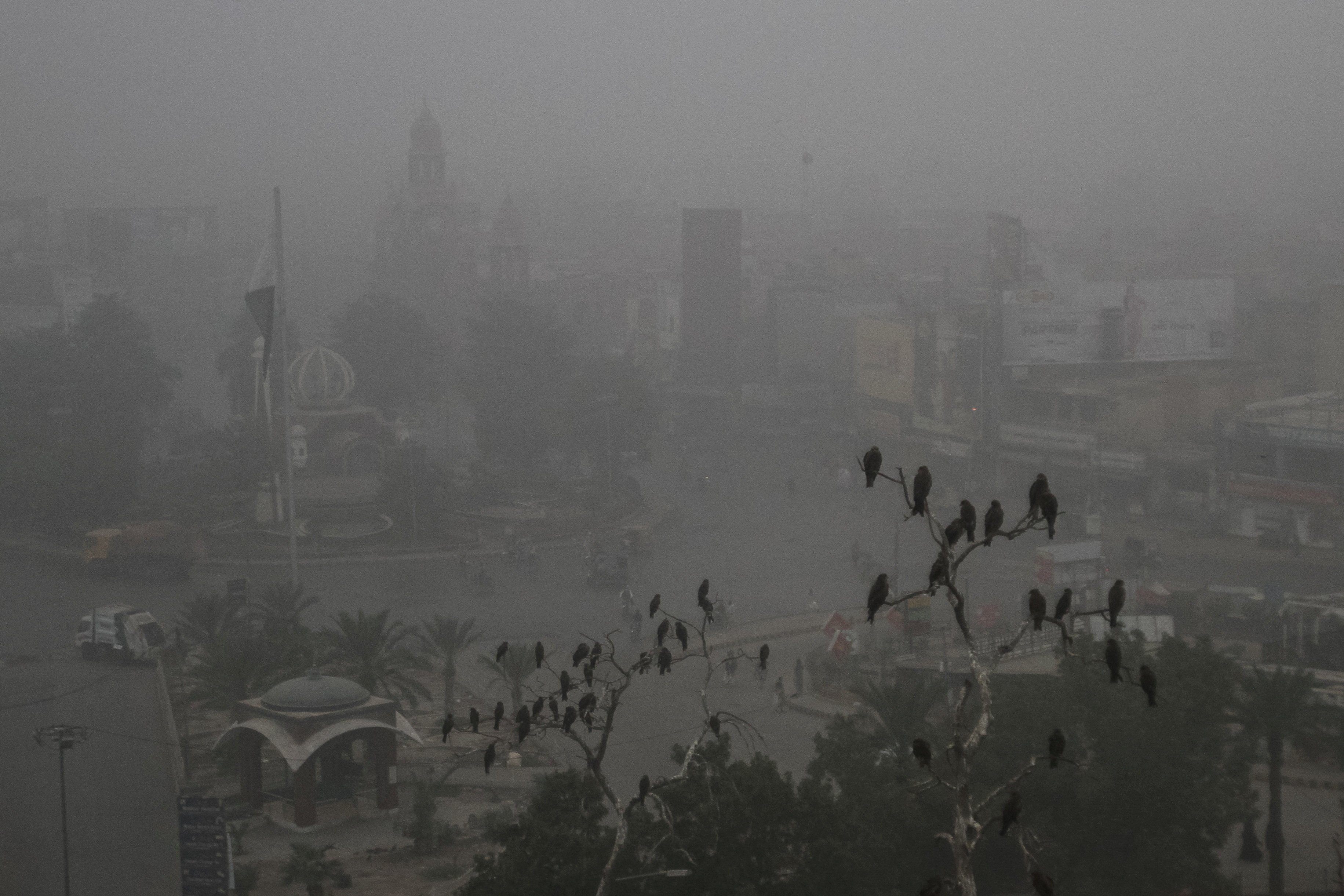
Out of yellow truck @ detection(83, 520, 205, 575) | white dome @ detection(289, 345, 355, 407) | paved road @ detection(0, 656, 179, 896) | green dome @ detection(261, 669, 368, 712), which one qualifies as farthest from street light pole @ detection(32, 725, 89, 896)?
white dome @ detection(289, 345, 355, 407)

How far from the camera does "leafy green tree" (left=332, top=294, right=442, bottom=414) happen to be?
5175 cm

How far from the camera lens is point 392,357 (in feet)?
170

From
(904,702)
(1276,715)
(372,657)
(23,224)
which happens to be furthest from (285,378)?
(23,224)

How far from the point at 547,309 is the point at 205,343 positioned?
22754 mm

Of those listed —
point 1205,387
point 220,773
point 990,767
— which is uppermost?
point 1205,387

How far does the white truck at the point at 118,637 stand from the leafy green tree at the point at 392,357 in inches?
1029

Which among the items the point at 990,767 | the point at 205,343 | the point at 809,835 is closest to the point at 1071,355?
the point at 990,767

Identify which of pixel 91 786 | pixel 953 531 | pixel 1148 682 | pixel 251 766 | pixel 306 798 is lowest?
pixel 91 786

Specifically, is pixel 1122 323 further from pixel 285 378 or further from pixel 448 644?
pixel 448 644

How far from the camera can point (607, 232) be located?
144250 mm

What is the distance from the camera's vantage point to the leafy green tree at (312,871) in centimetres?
1492

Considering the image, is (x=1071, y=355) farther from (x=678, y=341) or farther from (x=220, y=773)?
(x=220, y=773)

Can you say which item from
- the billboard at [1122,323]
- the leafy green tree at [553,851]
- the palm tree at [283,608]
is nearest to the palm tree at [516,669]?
the palm tree at [283,608]

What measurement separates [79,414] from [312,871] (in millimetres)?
30015
